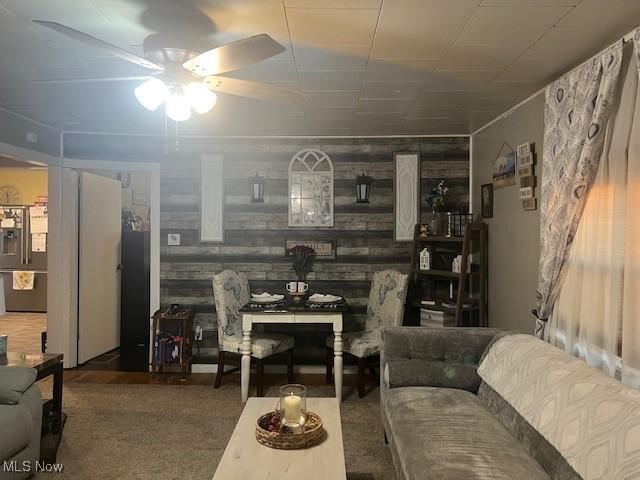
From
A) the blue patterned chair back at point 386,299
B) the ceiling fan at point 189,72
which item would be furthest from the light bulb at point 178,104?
the blue patterned chair back at point 386,299

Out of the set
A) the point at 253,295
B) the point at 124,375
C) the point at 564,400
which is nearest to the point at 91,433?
the point at 124,375

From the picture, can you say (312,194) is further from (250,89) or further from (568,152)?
(568,152)

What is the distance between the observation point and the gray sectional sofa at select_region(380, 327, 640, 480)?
5.48 feet

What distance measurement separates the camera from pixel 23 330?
6.55m

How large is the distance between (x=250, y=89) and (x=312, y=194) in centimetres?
231

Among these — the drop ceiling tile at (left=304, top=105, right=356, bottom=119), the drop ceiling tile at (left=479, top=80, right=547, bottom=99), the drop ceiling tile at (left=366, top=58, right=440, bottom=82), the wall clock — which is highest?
the drop ceiling tile at (left=479, top=80, right=547, bottom=99)

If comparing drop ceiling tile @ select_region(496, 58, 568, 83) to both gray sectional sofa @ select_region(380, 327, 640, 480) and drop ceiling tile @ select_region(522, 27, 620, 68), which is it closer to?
drop ceiling tile @ select_region(522, 27, 620, 68)

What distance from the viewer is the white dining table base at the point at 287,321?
3814mm

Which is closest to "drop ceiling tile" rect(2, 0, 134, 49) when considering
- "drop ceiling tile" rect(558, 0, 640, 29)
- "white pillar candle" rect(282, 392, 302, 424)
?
"white pillar candle" rect(282, 392, 302, 424)

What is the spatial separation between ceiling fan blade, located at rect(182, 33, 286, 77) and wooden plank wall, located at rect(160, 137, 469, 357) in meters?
2.57

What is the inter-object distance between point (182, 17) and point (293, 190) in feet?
8.69

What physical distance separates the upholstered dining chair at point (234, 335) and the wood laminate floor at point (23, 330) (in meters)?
2.81

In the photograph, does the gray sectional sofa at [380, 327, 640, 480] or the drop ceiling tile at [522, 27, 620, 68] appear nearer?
the gray sectional sofa at [380, 327, 640, 480]

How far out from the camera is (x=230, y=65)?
2.04 m
